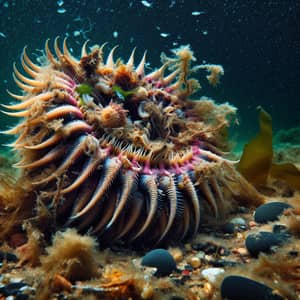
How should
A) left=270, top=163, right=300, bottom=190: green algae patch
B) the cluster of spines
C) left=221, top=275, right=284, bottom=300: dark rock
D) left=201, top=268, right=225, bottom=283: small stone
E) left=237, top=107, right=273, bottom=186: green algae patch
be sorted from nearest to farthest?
left=221, top=275, right=284, bottom=300: dark rock
left=201, top=268, right=225, bottom=283: small stone
the cluster of spines
left=270, top=163, right=300, bottom=190: green algae patch
left=237, top=107, right=273, bottom=186: green algae patch

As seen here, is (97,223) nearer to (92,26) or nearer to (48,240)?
(48,240)

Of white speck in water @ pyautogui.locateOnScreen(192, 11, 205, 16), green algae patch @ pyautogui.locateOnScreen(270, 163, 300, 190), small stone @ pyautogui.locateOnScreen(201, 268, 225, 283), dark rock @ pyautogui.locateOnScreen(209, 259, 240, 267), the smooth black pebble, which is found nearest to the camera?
small stone @ pyautogui.locateOnScreen(201, 268, 225, 283)

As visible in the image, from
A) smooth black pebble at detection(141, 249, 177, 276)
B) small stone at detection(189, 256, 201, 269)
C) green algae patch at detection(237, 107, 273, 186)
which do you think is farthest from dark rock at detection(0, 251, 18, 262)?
green algae patch at detection(237, 107, 273, 186)

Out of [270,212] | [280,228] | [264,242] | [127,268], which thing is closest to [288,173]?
[270,212]

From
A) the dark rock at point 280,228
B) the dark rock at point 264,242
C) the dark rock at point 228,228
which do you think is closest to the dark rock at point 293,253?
the dark rock at point 264,242

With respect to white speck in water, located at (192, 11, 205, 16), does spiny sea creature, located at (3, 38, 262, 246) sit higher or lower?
lower

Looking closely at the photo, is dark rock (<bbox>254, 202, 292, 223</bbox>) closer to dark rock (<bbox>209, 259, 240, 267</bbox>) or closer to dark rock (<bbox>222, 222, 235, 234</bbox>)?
dark rock (<bbox>222, 222, 235, 234</bbox>)

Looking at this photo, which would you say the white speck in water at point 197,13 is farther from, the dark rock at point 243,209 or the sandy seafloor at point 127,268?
the sandy seafloor at point 127,268

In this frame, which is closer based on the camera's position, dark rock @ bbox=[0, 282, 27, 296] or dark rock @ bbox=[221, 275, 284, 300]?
dark rock @ bbox=[221, 275, 284, 300]

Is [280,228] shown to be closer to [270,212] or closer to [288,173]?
[270,212]
